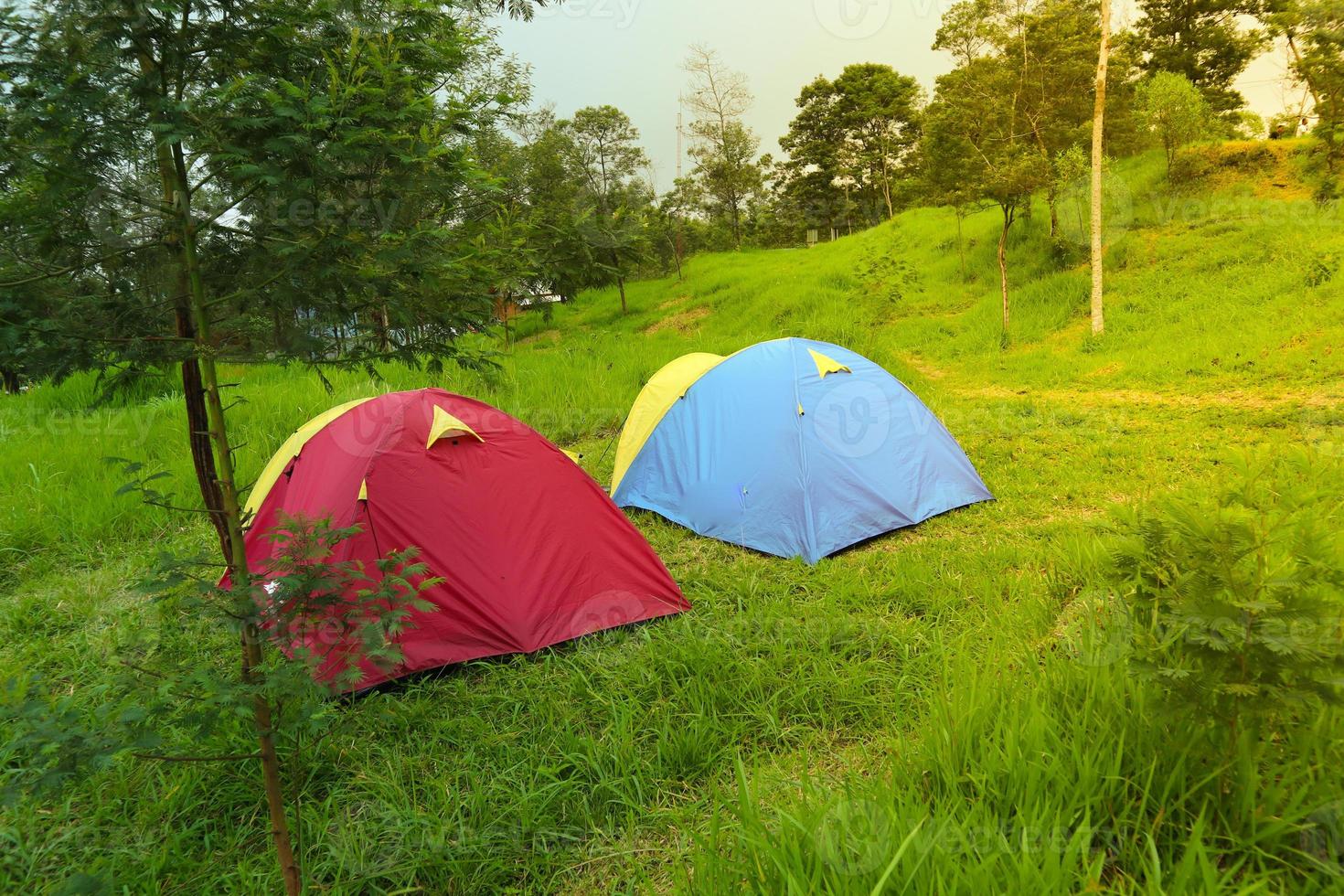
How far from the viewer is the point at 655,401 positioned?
5.31 metres

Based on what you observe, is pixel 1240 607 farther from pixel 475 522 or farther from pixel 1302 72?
pixel 1302 72

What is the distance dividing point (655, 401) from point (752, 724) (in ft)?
10.4

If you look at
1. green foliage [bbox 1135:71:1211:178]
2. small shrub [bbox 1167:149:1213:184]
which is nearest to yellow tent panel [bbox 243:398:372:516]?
green foliage [bbox 1135:71:1211:178]

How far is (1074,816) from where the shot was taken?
1.47m

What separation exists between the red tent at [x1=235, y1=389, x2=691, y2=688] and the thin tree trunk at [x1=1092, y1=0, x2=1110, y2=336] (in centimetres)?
961

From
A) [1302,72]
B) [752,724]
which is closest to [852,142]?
[1302,72]

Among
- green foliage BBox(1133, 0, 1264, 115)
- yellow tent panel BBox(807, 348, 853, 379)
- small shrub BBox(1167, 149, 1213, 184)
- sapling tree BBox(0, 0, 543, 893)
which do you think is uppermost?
green foliage BBox(1133, 0, 1264, 115)

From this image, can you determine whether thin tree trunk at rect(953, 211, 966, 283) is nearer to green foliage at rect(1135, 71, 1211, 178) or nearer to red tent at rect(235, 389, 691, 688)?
green foliage at rect(1135, 71, 1211, 178)

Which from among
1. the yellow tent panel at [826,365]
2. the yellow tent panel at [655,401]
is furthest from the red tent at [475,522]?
the yellow tent panel at [826,365]

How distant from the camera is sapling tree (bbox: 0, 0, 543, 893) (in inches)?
61.9

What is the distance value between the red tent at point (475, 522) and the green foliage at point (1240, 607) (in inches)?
90.1

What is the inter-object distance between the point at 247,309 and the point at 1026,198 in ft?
47.4

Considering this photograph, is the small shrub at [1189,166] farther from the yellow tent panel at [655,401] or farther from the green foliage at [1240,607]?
the green foliage at [1240,607]

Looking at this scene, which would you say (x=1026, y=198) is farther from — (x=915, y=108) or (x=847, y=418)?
(x=915, y=108)
